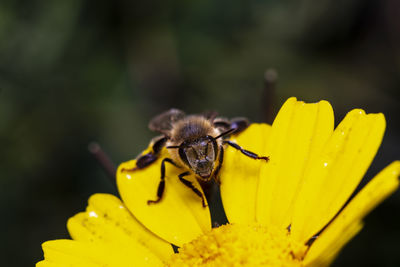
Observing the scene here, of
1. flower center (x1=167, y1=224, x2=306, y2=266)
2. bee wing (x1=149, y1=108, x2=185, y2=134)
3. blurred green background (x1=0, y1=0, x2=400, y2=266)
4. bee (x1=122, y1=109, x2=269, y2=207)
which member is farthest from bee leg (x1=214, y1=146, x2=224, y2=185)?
blurred green background (x1=0, y1=0, x2=400, y2=266)

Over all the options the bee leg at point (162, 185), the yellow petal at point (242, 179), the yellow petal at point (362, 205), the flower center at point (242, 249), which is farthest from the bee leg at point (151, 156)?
the yellow petal at point (362, 205)

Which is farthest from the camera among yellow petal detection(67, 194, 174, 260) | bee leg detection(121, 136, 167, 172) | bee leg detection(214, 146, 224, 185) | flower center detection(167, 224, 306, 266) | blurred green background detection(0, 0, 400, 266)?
blurred green background detection(0, 0, 400, 266)

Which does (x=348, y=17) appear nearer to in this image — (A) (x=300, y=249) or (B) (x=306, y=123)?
(B) (x=306, y=123)

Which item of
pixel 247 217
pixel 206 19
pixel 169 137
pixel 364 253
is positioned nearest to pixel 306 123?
pixel 247 217

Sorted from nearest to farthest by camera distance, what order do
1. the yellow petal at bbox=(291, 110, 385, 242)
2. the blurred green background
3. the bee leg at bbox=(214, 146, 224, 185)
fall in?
the yellow petal at bbox=(291, 110, 385, 242) → the bee leg at bbox=(214, 146, 224, 185) → the blurred green background

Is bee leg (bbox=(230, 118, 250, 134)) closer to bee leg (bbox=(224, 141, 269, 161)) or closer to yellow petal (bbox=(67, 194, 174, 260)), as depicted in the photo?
bee leg (bbox=(224, 141, 269, 161))
